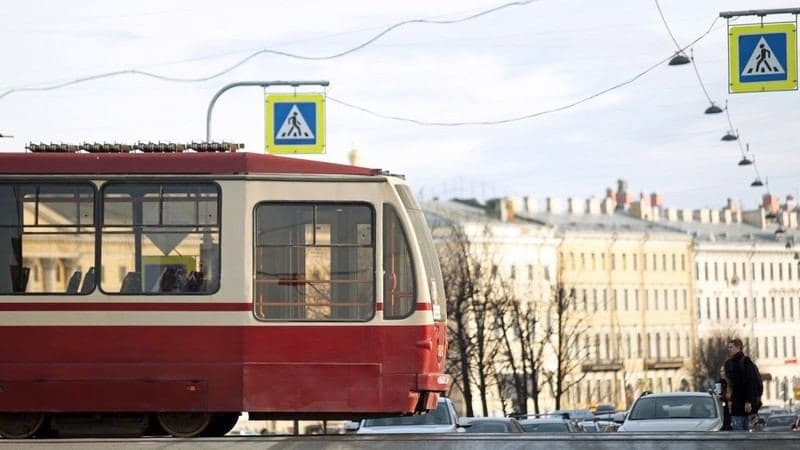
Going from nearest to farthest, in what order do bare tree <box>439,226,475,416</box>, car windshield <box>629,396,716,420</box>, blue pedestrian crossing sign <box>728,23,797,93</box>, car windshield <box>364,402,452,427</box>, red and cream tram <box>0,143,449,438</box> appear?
red and cream tram <box>0,143,449,438</box>
car windshield <box>364,402,452,427</box>
blue pedestrian crossing sign <box>728,23,797,93</box>
car windshield <box>629,396,716,420</box>
bare tree <box>439,226,475,416</box>

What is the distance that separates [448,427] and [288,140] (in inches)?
348

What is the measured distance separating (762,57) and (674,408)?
18.6ft

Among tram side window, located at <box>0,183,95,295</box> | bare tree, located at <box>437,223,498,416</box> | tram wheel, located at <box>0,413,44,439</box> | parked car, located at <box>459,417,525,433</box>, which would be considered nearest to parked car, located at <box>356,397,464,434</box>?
parked car, located at <box>459,417,525,433</box>

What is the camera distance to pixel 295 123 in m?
39.7

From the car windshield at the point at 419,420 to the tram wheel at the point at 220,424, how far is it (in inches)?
243

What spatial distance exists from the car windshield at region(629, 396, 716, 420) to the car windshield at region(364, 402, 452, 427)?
11.0ft

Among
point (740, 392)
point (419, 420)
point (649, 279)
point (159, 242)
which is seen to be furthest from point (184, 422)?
point (649, 279)

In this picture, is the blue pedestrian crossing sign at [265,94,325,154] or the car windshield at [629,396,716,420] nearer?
the car windshield at [629,396,716,420]

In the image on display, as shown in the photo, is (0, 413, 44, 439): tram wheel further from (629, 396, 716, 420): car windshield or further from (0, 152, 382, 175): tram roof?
(629, 396, 716, 420): car windshield

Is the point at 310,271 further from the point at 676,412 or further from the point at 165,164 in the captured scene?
the point at 676,412

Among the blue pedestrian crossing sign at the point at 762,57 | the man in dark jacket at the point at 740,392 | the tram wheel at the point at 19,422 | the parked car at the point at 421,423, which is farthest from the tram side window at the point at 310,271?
the blue pedestrian crossing sign at the point at 762,57

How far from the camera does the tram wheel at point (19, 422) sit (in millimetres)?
25750

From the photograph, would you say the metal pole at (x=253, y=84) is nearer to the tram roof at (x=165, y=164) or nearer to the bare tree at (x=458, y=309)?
the tram roof at (x=165, y=164)

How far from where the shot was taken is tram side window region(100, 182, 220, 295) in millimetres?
25516
